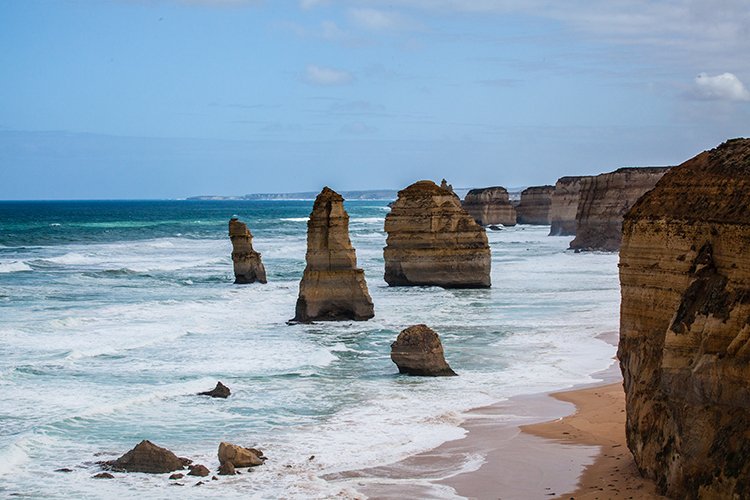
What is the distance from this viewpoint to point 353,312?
34.8 metres

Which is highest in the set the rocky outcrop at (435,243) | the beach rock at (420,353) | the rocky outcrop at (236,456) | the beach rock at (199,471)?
the rocky outcrop at (435,243)

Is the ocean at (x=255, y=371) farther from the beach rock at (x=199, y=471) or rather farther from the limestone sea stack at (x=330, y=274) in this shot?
the limestone sea stack at (x=330, y=274)

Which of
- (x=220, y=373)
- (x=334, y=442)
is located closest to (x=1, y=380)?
(x=220, y=373)

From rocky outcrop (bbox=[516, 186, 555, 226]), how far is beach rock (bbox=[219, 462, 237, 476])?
363 ft

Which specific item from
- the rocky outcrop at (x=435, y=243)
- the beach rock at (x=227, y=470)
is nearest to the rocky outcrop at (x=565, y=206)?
the rocky outcrop at (x=435, y=243)

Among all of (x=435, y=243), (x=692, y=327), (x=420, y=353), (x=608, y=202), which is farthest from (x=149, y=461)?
(x=608, y=202)

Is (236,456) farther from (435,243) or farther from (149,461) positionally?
(435,243)

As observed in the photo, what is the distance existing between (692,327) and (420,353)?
494 inches

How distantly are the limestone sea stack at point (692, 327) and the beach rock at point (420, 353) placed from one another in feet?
31.0

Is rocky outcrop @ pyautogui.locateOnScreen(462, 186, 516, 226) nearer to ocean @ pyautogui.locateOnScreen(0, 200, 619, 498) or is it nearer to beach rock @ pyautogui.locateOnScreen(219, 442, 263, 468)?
ocean @ pyautogui.locateOnScreen(0, 200, 619, 498)

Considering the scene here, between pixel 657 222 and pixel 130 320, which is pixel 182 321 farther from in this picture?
pixel 657 222

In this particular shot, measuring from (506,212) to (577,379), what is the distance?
93.9 meters

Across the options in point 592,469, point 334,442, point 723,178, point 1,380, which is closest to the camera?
point 723,178

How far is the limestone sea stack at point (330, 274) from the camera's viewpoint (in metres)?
34.2
